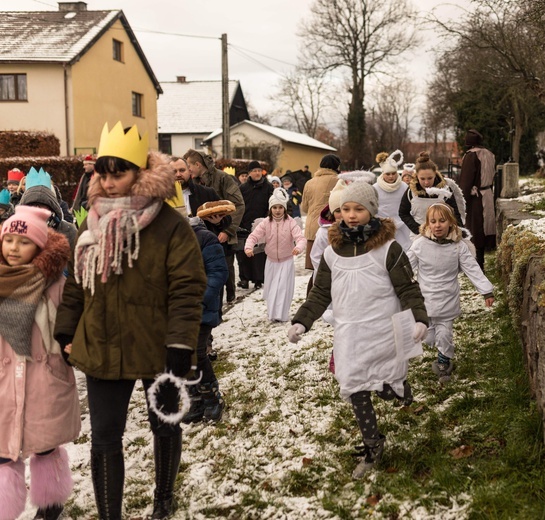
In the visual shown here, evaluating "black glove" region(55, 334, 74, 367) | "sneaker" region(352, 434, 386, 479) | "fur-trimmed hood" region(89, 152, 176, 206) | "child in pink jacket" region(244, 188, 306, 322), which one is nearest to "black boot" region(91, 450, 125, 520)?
"black glove" region(55, 334, 74, 367)

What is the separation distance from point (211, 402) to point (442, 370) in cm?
186

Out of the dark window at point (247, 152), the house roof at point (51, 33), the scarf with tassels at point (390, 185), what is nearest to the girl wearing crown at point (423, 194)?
the scarf with tassels at point (390, 185)

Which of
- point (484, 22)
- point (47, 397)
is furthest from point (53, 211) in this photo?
point (484, 22)

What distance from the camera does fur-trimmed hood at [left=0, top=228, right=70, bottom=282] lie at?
11.4 feet

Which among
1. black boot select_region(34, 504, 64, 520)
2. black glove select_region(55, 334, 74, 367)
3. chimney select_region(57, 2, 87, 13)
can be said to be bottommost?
black boot select_region(34, 504, 64, 520)

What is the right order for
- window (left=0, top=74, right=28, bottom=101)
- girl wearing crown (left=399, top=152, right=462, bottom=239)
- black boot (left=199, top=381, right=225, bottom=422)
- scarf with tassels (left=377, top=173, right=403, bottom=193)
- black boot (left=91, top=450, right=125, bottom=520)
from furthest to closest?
window (left=0, top=74, right=28, bottom=101), scarf with tassels (left=377, top=173, right=403, bottom=193), girl wearing crown (left=399, top=152, right=462, bottom=239), black boot (left=199, top=381, right=225, bottom=422), black boot (left=91, top=450, right=125, bottom=520)

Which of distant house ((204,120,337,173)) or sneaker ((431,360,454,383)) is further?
distant house ((204,120,337,173))

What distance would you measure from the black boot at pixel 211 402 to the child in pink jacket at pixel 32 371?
1.67 meters

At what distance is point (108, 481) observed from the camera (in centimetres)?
329

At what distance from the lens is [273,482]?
4.07 metres

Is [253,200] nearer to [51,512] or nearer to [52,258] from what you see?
[52,258]

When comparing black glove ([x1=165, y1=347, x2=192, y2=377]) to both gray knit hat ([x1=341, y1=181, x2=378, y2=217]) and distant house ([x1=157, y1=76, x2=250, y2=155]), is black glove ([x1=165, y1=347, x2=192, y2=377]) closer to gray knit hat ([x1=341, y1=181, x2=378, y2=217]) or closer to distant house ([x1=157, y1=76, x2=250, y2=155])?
gray knit hat ([x1=341, y1=181, x2=378, y2=217])

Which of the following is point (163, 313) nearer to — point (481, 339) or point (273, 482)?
point (273, 482)

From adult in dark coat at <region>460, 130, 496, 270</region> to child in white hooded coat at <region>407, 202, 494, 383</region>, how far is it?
3443mm
